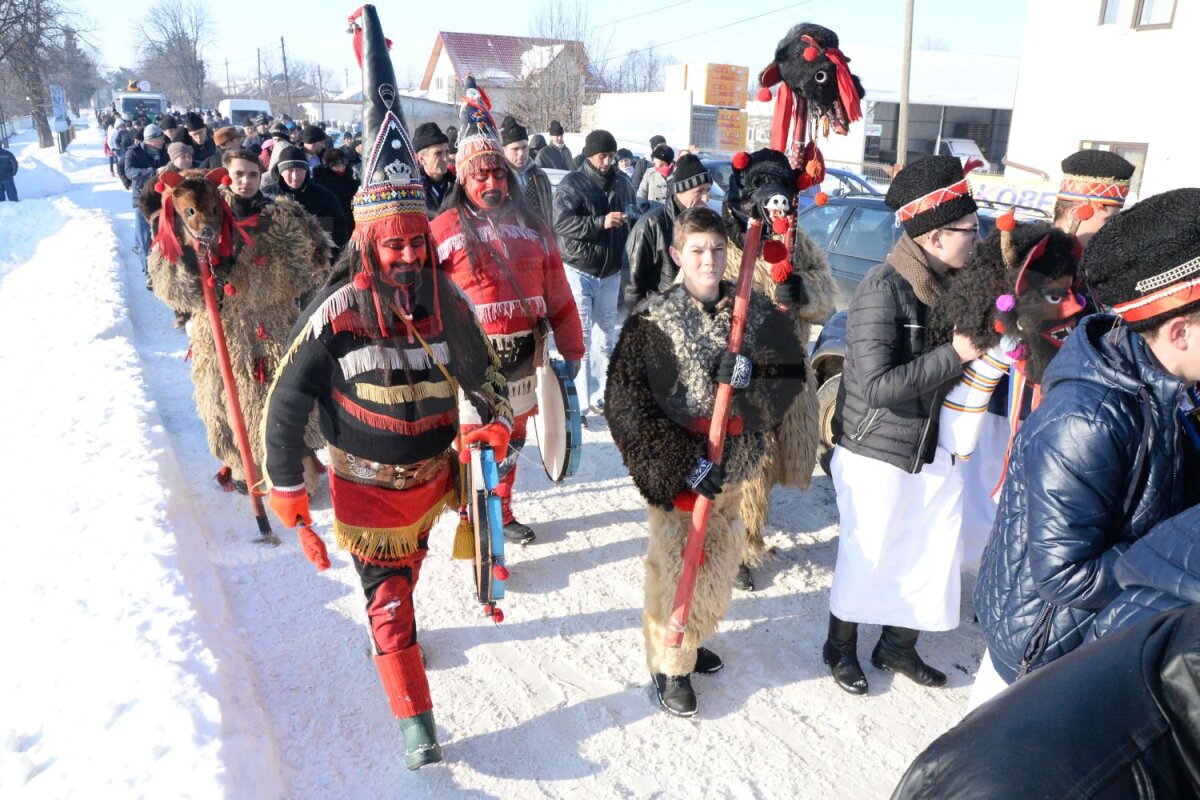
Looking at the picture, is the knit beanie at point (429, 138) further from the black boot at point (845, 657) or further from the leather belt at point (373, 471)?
the black boot at point (845, 657)

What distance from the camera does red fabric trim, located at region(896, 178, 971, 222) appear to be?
263 cm

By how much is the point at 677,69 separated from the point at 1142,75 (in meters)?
25.3

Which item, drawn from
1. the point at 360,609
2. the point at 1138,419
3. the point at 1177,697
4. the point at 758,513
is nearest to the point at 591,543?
the point at 758,513

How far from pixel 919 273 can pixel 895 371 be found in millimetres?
372

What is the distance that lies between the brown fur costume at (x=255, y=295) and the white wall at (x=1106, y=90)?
46.3ft

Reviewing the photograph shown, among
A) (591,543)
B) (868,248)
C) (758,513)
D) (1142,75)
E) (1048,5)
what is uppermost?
(1048,5)

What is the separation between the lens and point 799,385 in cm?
294

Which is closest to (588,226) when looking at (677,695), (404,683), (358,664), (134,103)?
(358,664)

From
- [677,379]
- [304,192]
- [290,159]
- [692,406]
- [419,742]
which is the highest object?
[290,159]

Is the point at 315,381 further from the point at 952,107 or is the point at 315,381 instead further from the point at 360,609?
→ the point at 952,107

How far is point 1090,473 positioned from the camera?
158 cm

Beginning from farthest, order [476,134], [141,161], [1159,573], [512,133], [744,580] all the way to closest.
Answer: [141,161]
[512,133]
[744,580]
[476,134]
[1159,573]

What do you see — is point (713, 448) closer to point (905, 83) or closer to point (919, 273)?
point (919, 273)

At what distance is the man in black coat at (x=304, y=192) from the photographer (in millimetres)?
5605
